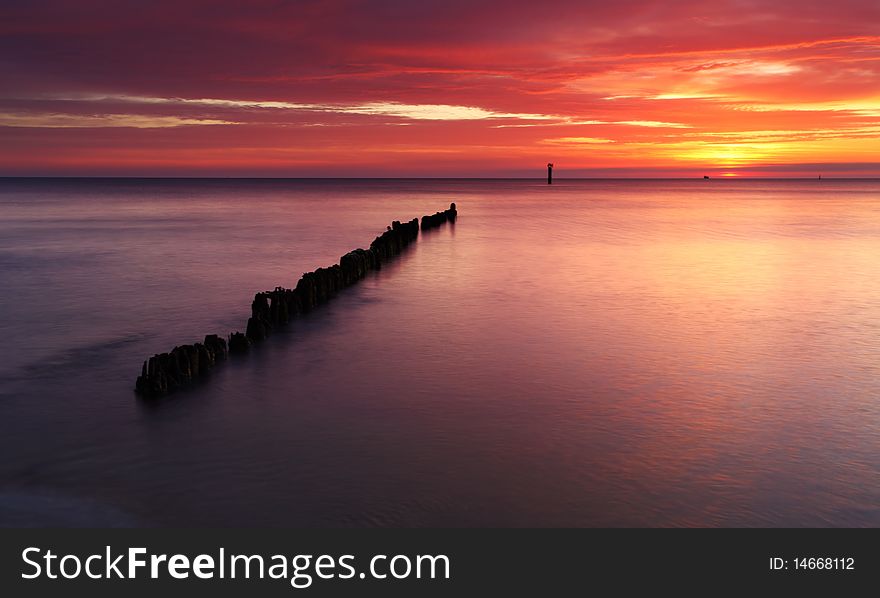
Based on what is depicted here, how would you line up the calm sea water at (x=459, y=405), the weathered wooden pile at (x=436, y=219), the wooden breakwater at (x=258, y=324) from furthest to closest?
the weathered wooden pile at (x=436, y=219) < the wooden breakwater at (x=258, y=324) < the calm sea water at (x=459, y=405)

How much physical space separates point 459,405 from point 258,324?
472cm

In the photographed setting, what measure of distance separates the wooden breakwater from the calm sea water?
0.28 meters

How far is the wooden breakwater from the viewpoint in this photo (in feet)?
33.0

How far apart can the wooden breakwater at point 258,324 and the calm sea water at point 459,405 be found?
0.28 metres

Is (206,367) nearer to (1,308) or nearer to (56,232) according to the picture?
(1,308)

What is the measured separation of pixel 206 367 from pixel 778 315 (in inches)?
433

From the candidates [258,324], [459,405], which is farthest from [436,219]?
[459,405]

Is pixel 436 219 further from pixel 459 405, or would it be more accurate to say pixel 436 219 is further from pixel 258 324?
pixel 459 405

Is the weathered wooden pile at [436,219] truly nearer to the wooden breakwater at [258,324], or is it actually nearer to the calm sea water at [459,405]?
the wooden breakwater at [258,324]

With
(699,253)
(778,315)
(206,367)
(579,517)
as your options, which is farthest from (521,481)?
(699,253)

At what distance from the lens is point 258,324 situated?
13117 mm

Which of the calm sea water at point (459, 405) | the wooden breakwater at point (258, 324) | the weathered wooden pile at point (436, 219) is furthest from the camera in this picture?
the weathered wooden pile at point (436, 219)

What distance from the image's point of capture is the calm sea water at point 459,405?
6922 millimetres

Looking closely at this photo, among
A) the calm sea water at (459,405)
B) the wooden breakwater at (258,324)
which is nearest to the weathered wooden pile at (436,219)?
the wooden breakwater at (258,324)
